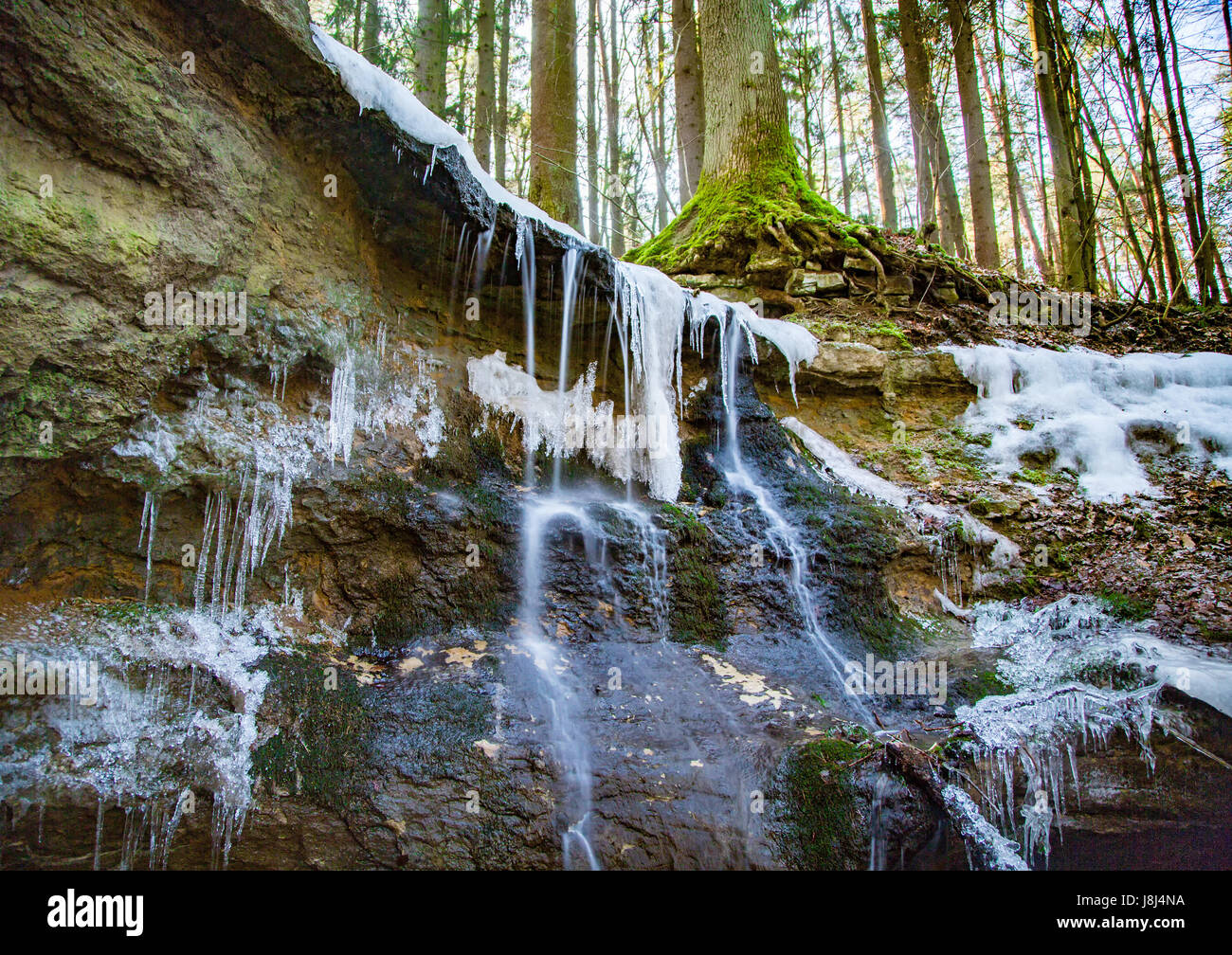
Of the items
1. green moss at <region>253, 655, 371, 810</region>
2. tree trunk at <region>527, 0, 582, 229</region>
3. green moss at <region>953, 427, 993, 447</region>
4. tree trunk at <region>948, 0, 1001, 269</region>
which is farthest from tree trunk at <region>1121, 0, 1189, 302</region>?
green moss at <region>253, 655, 371, 810</region>

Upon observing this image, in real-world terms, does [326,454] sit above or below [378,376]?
below

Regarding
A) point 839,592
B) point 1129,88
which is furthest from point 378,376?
point 1129,88

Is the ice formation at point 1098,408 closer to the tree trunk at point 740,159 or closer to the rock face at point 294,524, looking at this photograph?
the tree trunk at point 740,159

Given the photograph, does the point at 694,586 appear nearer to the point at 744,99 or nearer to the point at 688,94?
the point at 744,99

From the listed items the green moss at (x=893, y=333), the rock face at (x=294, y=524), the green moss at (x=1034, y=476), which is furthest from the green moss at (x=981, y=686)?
the green moss at (x=893, y=333)

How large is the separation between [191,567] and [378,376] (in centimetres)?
178

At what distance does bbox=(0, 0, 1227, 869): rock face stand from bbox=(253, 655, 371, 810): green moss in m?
0.02

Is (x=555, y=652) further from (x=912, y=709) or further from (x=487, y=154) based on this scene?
(x=487, y=154)

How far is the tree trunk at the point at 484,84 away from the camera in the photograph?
33.4 ft

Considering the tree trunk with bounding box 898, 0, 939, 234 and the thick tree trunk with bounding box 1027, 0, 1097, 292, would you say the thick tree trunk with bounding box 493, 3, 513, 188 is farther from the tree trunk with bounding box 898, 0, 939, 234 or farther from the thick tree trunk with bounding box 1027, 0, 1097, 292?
the thick tree trunk with bounding box 1027, 0, 1097, 292

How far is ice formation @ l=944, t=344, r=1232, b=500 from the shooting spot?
21.1 ft

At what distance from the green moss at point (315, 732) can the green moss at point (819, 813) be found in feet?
6.96

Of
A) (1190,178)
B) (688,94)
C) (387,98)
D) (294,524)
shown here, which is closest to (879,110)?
(688,94)

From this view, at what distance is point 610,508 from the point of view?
16.8ft
